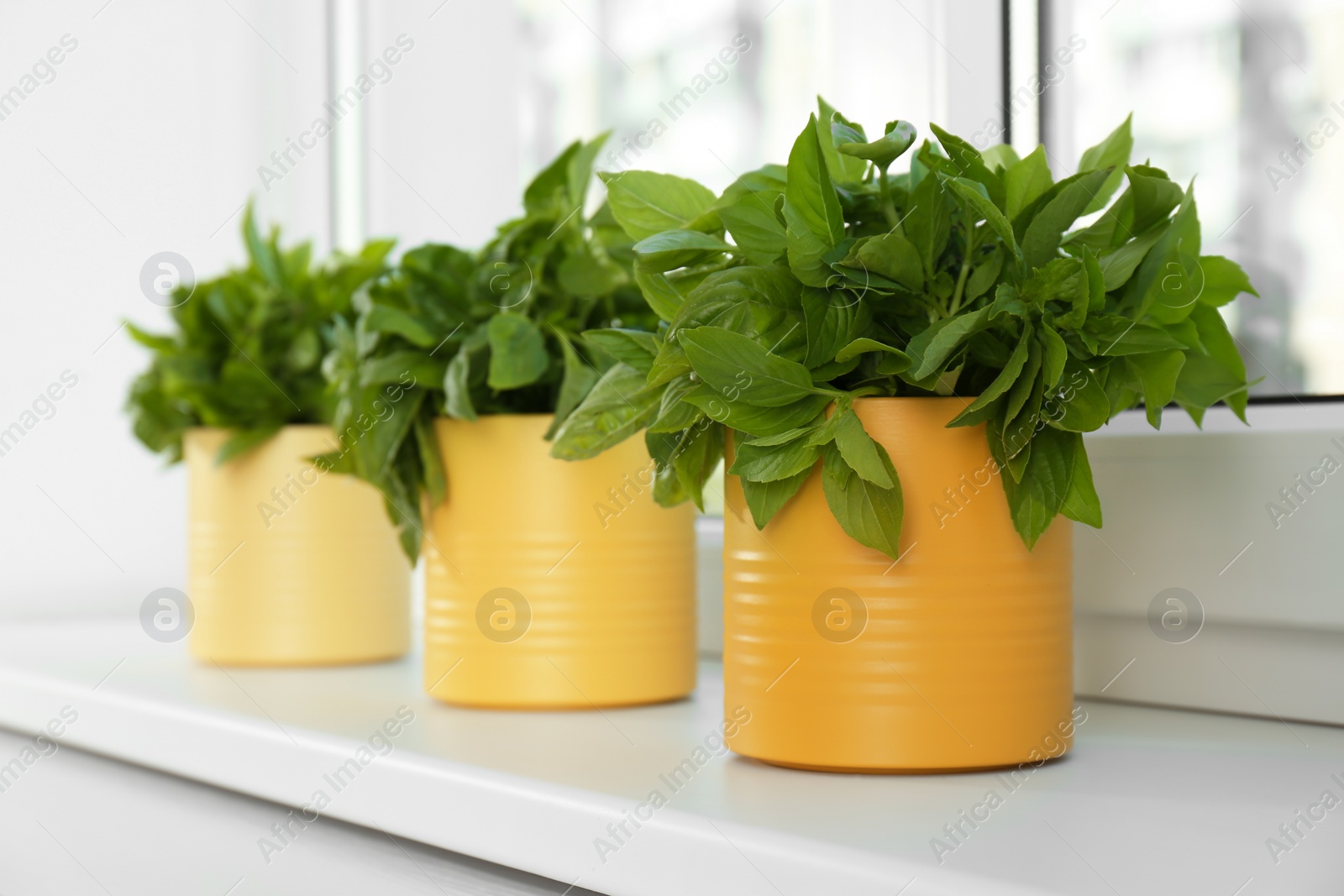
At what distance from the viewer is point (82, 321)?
1339 mm

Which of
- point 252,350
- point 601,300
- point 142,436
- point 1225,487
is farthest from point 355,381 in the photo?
point 1225,487

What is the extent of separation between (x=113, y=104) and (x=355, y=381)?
0.81m

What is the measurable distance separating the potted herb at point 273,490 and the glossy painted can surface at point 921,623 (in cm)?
53

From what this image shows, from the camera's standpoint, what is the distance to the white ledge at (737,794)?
15.4 inches

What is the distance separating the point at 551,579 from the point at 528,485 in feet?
0.19

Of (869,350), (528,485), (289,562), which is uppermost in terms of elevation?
(869,350)

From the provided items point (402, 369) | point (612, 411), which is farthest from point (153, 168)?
point (612, 411)

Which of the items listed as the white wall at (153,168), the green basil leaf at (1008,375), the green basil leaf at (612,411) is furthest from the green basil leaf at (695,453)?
the white wall at (153,168)

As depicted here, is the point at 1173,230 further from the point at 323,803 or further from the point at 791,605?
the point at 323,803

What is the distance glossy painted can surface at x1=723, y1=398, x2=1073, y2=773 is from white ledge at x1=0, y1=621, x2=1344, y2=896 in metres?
0.02

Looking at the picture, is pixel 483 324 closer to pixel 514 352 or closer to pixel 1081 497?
pixel 514 352

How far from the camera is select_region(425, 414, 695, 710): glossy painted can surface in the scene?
2.36 ft

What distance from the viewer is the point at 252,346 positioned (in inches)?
38.1

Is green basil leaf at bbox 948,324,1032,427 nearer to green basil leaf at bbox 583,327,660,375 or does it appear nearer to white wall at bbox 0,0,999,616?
green basil leaf at bbox 583,327,660,375
